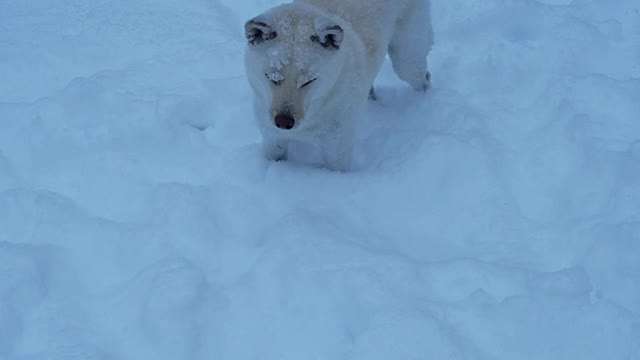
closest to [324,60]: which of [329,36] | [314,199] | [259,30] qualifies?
[329,36]

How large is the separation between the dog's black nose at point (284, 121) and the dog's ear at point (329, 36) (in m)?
0.44

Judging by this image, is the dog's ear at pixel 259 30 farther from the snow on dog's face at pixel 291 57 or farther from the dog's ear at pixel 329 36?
the dog's ear at pixel 329 36

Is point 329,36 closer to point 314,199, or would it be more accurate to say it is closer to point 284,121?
point 284,121

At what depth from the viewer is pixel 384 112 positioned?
512cm

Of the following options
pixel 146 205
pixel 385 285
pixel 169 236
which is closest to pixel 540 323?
pixel 385 285

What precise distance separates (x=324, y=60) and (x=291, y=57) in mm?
204

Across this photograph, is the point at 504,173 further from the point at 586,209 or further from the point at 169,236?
the point at 169,236

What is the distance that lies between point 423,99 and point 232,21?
5.77ft

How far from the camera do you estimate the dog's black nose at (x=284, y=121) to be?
367 cm

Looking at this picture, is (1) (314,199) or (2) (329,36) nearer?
(2) (329,36)

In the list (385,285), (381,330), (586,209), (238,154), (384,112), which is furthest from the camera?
(384,112)

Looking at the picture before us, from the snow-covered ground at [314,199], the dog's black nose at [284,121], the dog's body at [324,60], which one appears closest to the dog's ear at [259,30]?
the dog's body at [324,60]

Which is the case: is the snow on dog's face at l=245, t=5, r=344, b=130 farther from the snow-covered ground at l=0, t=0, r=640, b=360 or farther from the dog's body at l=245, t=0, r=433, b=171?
the snow-covered ground at l=0, t=0, r=640, b=360

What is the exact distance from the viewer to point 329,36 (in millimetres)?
3766
